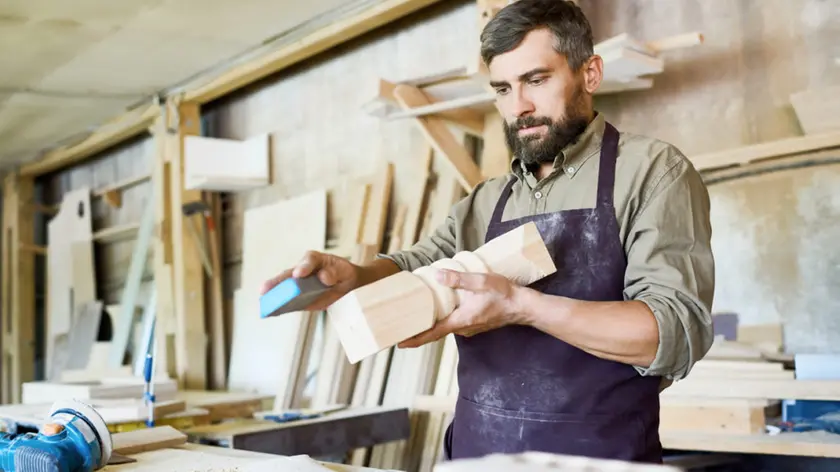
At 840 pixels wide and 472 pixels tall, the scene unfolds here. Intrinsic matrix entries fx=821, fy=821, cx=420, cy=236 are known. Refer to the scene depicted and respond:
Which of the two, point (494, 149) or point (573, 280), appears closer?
point (573, 280)

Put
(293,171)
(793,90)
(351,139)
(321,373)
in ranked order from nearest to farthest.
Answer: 1. (793,90)
2. (321,373)
3. (351,139)
4. (293,171)

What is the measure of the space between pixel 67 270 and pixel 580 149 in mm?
5442

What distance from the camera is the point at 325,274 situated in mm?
1741

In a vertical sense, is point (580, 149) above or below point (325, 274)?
above

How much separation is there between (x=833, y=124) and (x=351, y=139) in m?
2.34

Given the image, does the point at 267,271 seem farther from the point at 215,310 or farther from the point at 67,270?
the point at 67,270

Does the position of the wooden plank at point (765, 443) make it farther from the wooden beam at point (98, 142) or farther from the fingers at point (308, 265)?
the wooden beam at point (98, 142)

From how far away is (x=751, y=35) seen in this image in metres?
2.88

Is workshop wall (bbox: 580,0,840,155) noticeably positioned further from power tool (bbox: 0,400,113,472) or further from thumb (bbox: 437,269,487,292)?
power tool (bbox: 0,400,113,472)

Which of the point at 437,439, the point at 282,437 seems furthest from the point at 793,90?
the point at 282,437

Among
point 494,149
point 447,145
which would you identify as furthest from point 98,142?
point 494,149

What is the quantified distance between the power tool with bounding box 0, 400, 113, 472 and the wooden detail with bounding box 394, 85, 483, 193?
192 cm

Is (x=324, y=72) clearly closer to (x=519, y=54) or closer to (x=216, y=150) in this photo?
(x=216, y=150)

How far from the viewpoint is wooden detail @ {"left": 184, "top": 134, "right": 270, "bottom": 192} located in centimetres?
460
